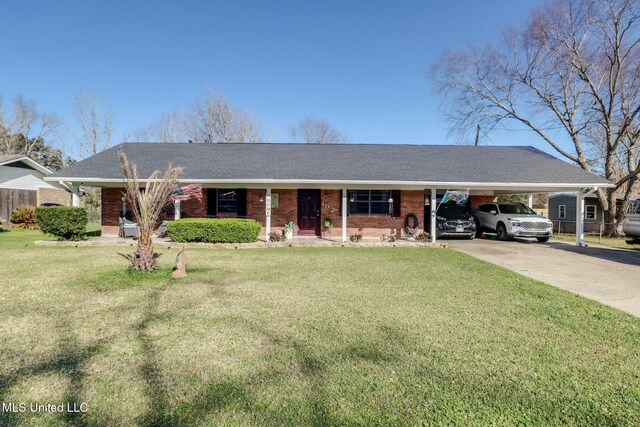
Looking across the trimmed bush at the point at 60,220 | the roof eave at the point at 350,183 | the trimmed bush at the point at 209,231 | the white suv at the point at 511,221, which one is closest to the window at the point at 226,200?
the roof eave at the point at 350,183

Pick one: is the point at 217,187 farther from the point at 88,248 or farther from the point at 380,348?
the point at 380,348

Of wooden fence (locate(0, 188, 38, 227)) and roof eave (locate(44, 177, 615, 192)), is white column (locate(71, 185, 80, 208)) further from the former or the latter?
wooden fence (locate(0, 188, 38, 227))

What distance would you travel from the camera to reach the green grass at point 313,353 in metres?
2.53

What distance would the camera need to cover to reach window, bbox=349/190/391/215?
1471 centimetres

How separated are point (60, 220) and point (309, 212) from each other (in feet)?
30.7

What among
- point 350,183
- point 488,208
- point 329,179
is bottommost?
point 488,208

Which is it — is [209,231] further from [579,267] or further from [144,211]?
[579,267]

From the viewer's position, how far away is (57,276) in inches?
267

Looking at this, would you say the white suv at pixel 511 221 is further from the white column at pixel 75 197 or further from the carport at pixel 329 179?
the white column at pixel 75 197

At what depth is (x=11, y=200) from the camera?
63.4 feet

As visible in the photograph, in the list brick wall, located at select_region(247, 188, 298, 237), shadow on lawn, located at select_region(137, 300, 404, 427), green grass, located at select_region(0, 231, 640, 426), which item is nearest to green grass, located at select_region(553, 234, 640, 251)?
green grass, located at select_region(0, 231, 640, 426)

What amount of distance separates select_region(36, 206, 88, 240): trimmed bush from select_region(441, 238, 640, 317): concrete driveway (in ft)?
45.6

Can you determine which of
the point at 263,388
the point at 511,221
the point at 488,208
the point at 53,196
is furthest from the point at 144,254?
the point at 53,196

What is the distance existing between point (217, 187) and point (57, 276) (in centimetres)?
744
